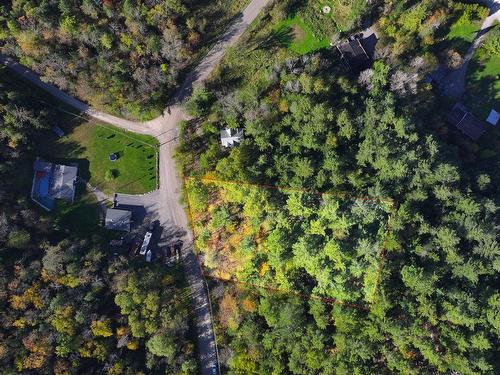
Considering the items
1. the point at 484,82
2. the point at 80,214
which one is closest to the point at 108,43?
the point at 80,214

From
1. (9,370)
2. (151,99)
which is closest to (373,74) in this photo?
(151,99)

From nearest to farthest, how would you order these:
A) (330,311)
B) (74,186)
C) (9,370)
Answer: (9,370) < (330,311) < (74,186)

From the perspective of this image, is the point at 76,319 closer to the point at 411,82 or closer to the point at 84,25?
the point at 84,25

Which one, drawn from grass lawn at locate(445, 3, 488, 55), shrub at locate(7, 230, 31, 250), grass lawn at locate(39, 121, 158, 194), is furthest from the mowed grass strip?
grass lawn at locate(445, 3, 488, 55)

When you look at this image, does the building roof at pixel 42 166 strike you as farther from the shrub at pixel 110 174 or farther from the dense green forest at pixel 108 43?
the dense green forest at pixel 108 43

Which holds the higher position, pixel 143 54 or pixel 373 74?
pixel 143 54

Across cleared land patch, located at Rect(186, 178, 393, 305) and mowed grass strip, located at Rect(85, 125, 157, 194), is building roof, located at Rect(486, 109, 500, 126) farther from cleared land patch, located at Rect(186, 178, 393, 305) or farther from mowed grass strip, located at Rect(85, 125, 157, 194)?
mowed grass strip, located at Rect(85, 125, 157, 194)
